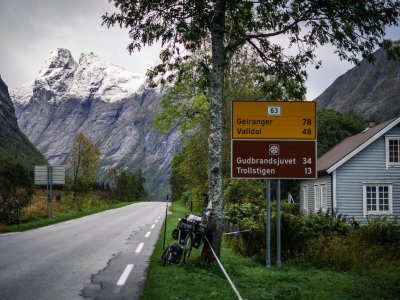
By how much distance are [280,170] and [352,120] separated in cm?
5358

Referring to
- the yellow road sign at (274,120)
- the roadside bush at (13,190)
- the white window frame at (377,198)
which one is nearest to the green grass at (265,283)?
the yellow road sign at (274,120)

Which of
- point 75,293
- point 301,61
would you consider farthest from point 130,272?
point 301,61

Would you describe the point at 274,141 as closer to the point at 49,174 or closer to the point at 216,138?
the point at 216,138

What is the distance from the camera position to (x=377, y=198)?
26391 millimetres

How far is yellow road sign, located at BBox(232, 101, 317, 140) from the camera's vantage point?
1193cm

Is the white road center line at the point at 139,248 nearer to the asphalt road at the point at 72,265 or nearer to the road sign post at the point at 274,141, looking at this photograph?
the asphalt road at the point at 72,265

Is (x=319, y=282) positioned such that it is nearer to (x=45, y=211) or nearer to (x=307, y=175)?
(x=307, y=175)

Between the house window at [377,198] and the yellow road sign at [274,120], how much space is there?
52.8 feet

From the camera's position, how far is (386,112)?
18362 cm

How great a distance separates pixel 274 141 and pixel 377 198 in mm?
16828

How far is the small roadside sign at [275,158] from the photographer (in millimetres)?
12023

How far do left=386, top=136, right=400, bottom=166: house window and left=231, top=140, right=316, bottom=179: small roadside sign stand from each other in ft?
53.6

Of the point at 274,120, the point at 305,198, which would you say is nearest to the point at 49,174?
the point at 305,198

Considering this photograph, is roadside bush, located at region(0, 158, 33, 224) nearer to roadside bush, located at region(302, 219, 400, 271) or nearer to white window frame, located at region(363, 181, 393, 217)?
roadside bush, located at region(302, 219, 400, 271)
